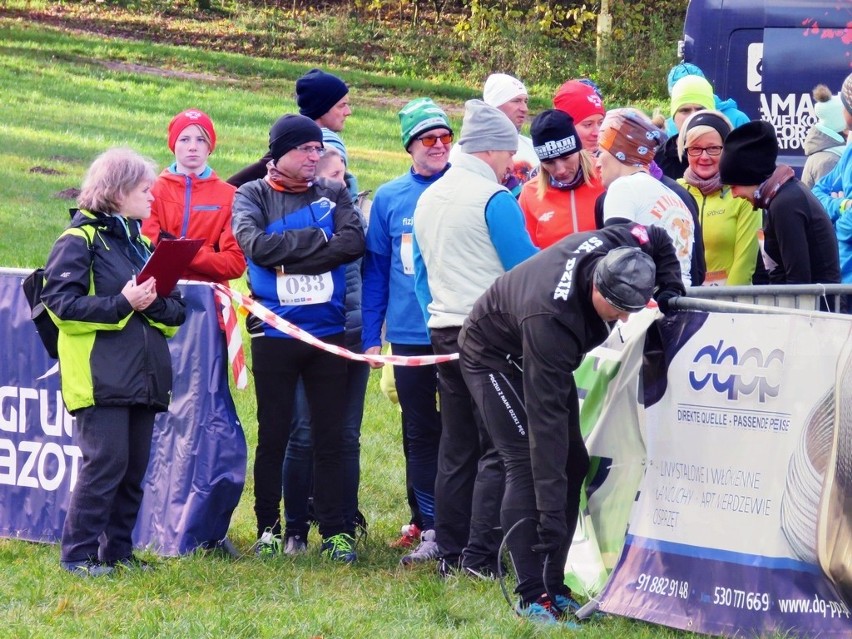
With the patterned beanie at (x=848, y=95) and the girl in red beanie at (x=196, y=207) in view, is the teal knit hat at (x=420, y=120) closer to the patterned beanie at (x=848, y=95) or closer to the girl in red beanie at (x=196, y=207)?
the girl in red beanie at (x=196, y=207)

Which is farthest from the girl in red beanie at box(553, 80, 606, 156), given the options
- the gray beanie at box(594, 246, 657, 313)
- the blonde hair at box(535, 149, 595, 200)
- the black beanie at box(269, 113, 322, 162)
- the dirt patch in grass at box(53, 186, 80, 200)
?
Result: the dirt patch in grass at box(53, 186, 80, 200)

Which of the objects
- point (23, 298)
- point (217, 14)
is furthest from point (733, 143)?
point (217, 14)

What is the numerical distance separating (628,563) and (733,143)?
2147mm

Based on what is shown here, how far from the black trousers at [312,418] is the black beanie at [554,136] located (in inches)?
53.0

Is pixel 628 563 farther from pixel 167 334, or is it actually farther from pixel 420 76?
pixel 420 76

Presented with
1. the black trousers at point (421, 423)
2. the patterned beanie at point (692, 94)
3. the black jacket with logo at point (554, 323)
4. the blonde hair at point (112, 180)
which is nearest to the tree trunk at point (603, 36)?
the patterned beanie at point (692, 94)

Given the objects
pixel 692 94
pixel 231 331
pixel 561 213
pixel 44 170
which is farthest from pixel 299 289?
pixel 44 170

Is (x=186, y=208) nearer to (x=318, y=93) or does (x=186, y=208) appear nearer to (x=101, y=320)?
(x=318, y=93)

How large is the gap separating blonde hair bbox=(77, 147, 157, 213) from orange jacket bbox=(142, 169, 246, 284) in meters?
0.84

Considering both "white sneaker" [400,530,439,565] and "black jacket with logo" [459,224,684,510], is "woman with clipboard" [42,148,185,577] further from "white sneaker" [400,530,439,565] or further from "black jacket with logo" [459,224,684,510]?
"black jacket with logo" [459,224,684,510]

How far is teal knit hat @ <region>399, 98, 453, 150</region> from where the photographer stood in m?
6.49

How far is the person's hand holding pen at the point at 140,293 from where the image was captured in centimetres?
587

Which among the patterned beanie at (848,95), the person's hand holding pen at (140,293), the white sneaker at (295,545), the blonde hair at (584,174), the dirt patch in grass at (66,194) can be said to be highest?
the patterned beanie at (848,95)

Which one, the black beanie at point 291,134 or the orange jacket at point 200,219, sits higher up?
the black beanie at point 291,134
